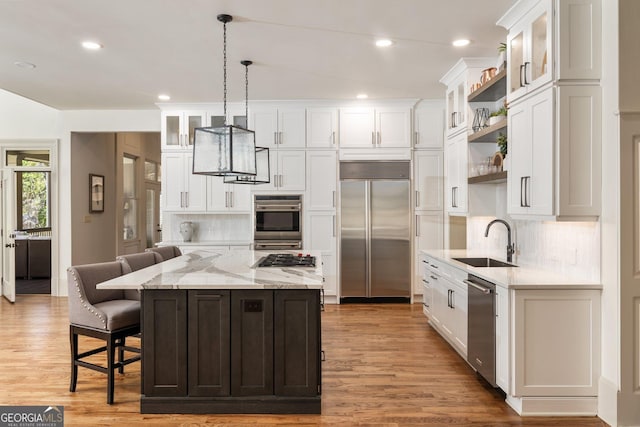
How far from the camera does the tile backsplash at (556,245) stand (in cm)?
298

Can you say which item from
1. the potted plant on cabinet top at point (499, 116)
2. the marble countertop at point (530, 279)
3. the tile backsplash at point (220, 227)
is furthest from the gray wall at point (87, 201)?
the potted plant on cabinet top at point (499, 116)

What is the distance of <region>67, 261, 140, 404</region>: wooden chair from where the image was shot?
10.2ft

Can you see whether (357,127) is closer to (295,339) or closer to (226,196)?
(226,196)

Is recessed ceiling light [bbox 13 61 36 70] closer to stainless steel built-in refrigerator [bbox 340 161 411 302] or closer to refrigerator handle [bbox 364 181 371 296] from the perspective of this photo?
stainless steel built-in refrigerator [bbox 340 161 411 302]

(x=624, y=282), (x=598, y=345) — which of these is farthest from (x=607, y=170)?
(x=598, y=345)

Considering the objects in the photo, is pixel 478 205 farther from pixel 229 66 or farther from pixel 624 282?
pixel 229 66

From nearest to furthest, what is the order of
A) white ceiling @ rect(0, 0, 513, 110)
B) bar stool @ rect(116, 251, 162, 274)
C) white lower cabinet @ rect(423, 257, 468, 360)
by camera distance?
1. white ceiling @ rect(0, 0, 513, 110)
2. bar stool @ rect(116, 251, 162, 274)
3. white lower cabinet @ rect(423, 257, 468, 360)

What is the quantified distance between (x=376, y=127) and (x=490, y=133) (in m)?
2.38

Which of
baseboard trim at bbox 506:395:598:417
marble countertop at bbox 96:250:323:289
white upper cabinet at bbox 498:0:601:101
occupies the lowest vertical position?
baseboard trim at bbox 506:395:598:417

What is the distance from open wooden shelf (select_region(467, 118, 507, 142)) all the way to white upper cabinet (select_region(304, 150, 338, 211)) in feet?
7.36

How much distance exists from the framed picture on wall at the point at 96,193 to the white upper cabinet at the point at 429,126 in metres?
5.12

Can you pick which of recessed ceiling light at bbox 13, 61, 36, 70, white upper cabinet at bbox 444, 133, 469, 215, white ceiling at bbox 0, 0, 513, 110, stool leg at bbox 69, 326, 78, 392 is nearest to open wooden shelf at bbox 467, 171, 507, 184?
white upper cabinet at bbox 444, 133, 469, 215

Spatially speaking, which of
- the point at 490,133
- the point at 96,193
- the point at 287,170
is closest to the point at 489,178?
the point at 490,133

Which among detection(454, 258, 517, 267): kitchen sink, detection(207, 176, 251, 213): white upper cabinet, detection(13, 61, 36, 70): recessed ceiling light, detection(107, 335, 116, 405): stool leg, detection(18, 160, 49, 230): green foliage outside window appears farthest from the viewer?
detection(18, 160, 49, 230): green foliage outside window
